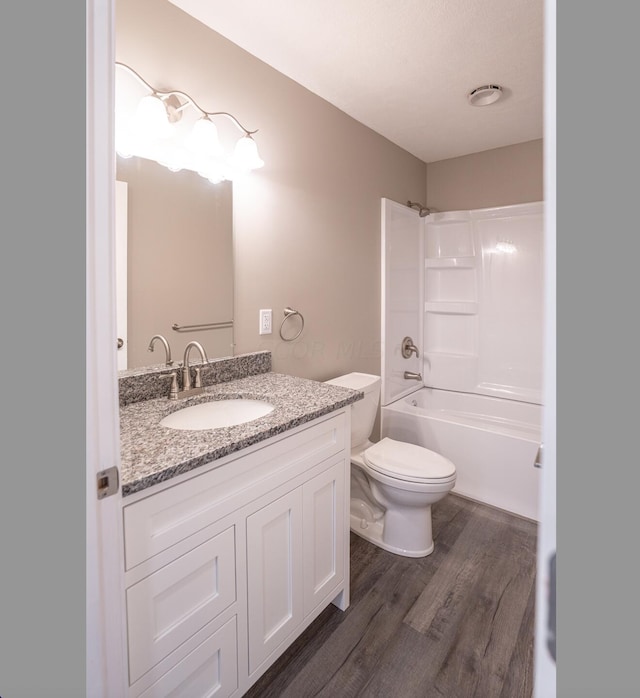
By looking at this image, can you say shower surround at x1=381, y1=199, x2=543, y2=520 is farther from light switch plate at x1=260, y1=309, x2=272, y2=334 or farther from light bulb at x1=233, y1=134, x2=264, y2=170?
light bulb at x1=233, y1=134, x2=264, y2=170

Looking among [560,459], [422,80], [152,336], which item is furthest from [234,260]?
[560,459]

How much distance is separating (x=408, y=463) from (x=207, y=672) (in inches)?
50.9

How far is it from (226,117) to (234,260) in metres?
0.60

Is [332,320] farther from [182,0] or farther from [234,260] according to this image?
[182,0]

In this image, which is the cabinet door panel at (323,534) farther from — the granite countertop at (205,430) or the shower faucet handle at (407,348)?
the shower faucet handle at (407,348)

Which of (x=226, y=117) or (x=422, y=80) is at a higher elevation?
(x=422, y=80)

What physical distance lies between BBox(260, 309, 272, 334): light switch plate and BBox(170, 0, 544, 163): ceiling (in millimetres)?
1190

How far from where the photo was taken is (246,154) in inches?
65.9

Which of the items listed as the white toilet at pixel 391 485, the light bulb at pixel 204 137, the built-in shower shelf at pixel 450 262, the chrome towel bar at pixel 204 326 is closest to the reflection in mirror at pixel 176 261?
the chrome towel bar at pixel 204 326

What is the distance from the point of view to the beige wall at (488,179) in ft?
9.37

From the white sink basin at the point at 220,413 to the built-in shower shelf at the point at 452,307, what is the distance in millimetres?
2240

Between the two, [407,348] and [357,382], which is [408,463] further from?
[407,348]

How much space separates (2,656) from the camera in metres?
0.63

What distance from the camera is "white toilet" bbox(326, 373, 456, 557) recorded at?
1955 mm
